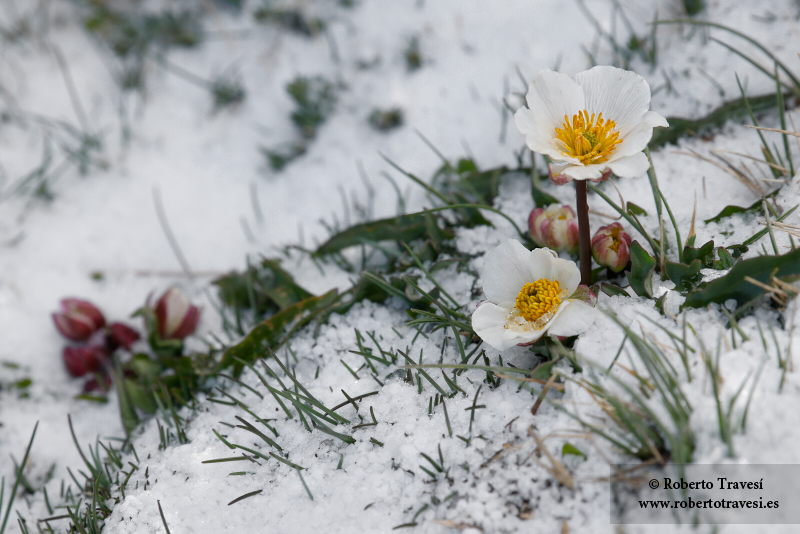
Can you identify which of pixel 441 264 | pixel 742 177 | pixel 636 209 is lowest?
pixel 441 264

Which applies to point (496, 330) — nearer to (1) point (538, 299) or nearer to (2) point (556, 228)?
(1) point (538, 299)

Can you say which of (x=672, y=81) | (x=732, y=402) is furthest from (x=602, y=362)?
(x=672, y=81)

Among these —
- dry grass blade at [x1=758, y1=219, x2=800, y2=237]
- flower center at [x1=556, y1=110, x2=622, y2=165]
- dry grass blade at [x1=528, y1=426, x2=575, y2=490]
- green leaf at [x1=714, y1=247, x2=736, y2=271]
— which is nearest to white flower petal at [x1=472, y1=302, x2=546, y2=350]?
dry grass blade at [x1=528, y1=426, x2=575, y2=490]

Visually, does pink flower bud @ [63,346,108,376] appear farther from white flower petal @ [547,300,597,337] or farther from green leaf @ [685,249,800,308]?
green leaf @ [685,249,800,308]

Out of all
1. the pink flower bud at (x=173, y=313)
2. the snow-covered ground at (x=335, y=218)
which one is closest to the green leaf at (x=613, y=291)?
the snow-covered ground at (x=335, y=218)

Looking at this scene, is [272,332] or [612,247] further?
[272,332]

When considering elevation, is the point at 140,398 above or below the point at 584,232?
below

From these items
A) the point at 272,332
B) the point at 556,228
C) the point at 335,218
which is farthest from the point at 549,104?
the point at 272,332

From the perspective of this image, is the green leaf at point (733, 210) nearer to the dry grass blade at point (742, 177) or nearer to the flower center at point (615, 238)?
the dry grass blade at point (742, 177)

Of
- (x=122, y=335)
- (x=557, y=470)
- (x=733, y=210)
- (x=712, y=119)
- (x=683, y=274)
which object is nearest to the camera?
(x=557, y=470)
